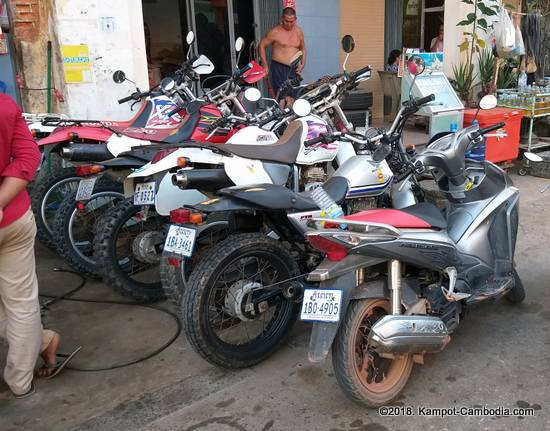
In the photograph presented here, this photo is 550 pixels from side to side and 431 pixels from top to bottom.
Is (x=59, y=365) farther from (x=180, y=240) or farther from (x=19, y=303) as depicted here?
(x=180, y=240)

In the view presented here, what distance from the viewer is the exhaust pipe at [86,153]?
13.9 feet

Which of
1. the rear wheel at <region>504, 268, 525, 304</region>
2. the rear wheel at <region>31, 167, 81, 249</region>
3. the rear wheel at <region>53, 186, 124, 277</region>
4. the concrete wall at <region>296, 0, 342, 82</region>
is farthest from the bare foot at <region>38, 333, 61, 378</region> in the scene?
the concrete wall at <region>296, 0, 342, 82</region>

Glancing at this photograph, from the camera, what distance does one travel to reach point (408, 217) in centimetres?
281

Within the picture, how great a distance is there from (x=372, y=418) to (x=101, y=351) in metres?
1.74

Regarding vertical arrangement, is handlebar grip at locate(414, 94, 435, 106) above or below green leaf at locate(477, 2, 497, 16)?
below

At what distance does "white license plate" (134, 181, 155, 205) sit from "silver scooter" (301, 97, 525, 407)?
143 centimetres

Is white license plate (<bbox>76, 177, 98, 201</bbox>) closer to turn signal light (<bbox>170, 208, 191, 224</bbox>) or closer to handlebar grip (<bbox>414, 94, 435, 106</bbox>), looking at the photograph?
turn signal light (<bbox>170, 208, 191, 224</bbox>)

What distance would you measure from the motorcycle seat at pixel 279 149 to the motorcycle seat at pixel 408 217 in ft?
3.13

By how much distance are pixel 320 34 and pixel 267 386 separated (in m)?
7.09

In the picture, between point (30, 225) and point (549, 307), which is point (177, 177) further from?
point (549, 307)

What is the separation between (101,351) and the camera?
3.50 m

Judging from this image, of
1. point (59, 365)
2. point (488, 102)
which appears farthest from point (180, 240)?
point (488, 102)

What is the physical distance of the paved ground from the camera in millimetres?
2742

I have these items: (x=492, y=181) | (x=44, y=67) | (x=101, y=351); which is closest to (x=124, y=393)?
(x=101, y=351)
